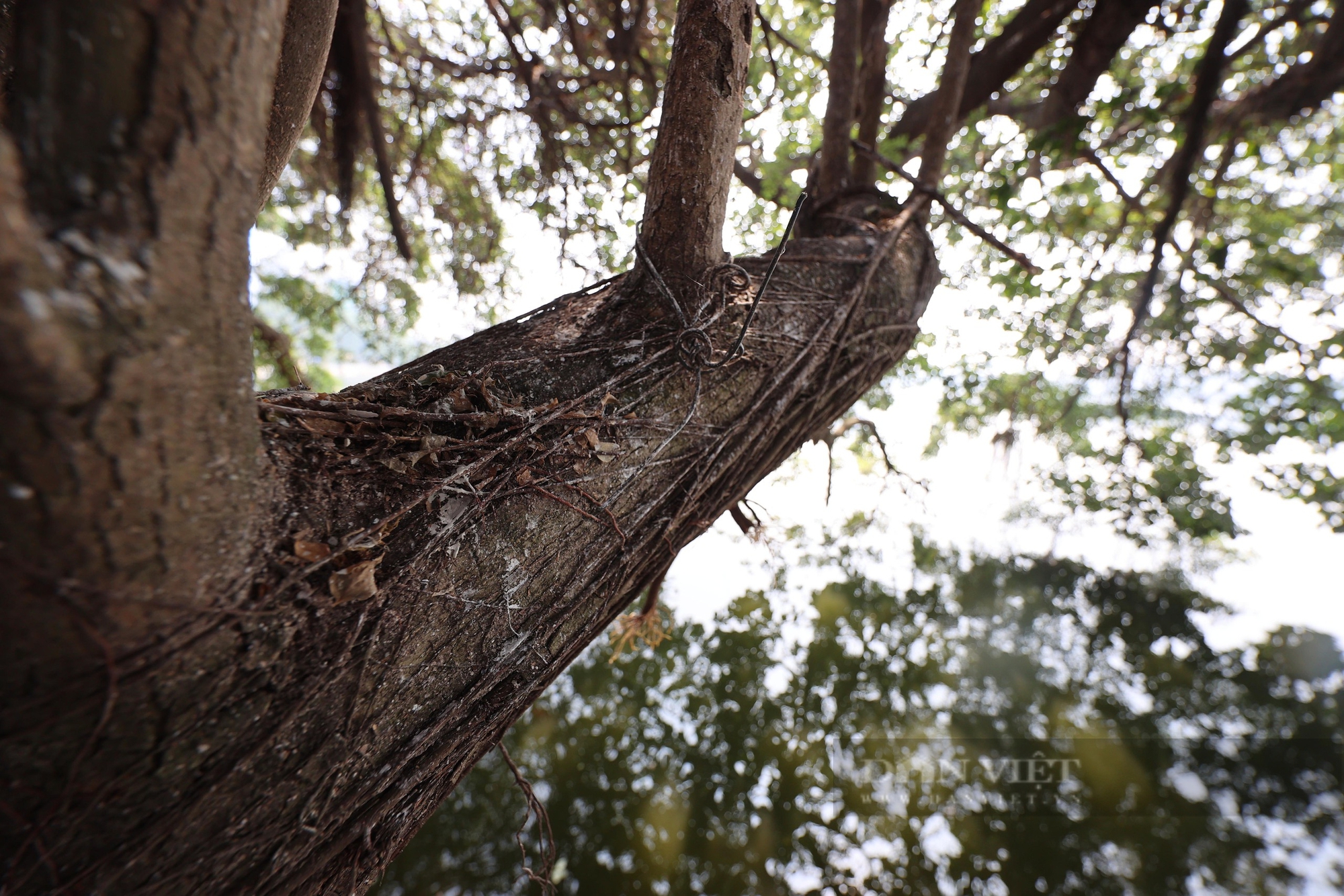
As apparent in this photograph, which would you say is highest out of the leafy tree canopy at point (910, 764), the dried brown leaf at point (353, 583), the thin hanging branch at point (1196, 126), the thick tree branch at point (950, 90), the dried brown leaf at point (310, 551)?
the thick tree branch at point (950, 90)

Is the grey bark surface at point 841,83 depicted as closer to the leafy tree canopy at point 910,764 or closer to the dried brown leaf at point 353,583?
the dried brown leaf at point 353,583

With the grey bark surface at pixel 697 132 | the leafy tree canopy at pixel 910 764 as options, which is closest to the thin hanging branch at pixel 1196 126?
the grey bark surface at pixel 697 132

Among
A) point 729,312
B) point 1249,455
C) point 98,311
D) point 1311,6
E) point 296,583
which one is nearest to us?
point 98,311

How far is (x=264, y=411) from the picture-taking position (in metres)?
0.80

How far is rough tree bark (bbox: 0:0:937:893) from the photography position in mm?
419

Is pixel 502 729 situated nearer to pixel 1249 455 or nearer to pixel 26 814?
pixel 26 814

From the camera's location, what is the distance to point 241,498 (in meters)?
0.62

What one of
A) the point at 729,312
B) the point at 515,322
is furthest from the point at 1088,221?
the point at 515,322

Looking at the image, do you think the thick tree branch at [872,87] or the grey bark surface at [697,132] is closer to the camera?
the grey bark surface at [697,132]

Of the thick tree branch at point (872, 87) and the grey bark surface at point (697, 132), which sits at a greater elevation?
the thick tree branch at point (872, 87)

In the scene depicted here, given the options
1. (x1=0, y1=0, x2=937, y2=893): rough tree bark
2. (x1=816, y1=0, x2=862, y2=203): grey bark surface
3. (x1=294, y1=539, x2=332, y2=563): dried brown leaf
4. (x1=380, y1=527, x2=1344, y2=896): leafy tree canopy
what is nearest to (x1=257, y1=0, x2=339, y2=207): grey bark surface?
(x1=0, y1=0, x2=937, y2=893): rough tree bark

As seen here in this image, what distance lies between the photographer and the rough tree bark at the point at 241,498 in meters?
0.42

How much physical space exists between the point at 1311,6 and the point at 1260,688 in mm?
4644

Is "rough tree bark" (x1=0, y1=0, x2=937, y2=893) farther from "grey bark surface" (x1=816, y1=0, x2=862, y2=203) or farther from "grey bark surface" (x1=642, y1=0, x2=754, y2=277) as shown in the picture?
"grey bark surface" (x1=816, y1=0, x2=862, y2=203)
